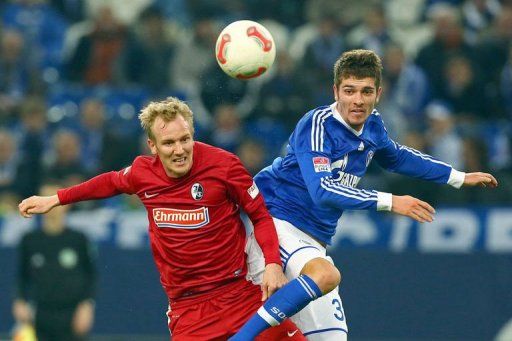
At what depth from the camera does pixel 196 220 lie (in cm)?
673

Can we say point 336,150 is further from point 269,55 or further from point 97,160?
point 97,160

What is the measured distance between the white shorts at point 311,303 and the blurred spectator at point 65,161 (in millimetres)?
5584

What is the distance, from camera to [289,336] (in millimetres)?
6887

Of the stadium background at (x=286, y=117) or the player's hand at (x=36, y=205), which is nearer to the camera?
→ the player's hand at (x=36, y=205)

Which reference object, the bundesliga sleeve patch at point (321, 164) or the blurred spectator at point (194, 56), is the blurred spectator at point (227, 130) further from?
the bundesliga sleeve patch at point (321, 164)

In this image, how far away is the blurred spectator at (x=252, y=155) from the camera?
12047 millimetres

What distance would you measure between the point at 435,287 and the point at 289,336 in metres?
5.00

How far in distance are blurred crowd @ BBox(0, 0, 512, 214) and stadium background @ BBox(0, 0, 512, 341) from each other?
0.02m

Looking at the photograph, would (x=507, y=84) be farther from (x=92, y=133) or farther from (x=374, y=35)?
(x=92, y=133)

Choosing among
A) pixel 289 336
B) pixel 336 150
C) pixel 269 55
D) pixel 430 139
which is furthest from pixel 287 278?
pixel 430 139

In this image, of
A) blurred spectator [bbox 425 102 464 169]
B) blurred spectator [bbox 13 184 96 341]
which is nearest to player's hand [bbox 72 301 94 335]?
blurred spectator [bbox 13 184 96 341]

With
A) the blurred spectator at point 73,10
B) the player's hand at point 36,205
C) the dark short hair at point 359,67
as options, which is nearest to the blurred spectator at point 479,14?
the blurred spectator at point 73,10

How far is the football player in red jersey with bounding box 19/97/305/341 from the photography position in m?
6.71

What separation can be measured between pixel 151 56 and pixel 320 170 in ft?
24.2
